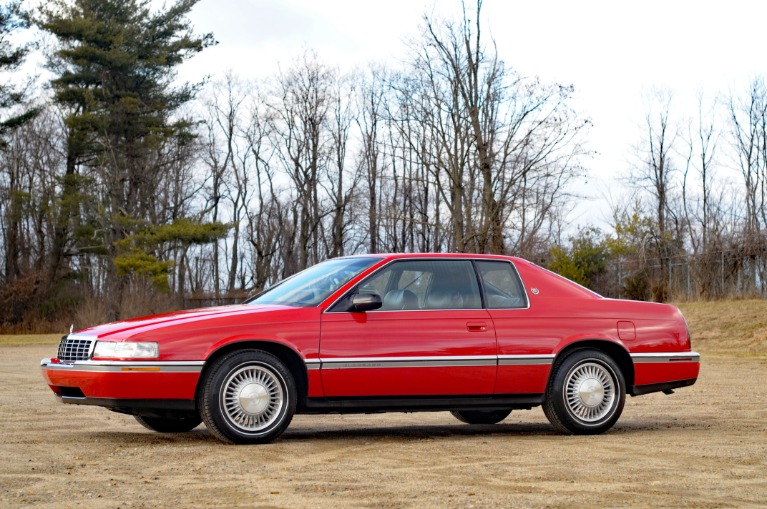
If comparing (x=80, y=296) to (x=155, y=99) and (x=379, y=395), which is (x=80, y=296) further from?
(x=379, y=395)

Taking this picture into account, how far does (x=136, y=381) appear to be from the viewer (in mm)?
8531

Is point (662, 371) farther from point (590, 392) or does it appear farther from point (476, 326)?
point (476, 326)

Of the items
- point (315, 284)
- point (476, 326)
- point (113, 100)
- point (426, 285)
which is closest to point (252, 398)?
point (315, 284)

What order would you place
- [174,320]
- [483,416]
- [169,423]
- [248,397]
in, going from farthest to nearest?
1. [483,416]
2. [169,423]
3. [174,320]
4. [248,397]

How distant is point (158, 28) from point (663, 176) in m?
26.9

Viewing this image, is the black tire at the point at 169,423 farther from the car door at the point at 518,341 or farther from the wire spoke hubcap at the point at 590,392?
the wire spoke hubcap at the point at 590,392

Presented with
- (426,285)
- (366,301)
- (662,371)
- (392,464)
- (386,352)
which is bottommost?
(392,464)

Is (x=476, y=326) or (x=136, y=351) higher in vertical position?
(x=476, y=326)

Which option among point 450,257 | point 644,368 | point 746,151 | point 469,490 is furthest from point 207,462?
point 746,151

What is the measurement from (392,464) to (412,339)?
171 cm

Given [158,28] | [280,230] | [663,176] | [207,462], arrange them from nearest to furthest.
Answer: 1. [207,462]
2. [158,28]
3. [663,176]
4. [280,230]

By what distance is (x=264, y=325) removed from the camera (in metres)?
8.84

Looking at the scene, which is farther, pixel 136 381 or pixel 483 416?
pixel 483 416

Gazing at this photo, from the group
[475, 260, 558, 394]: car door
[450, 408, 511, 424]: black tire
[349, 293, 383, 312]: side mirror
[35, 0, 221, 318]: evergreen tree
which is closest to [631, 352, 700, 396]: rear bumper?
[475, 260, 558, 394]: car door
